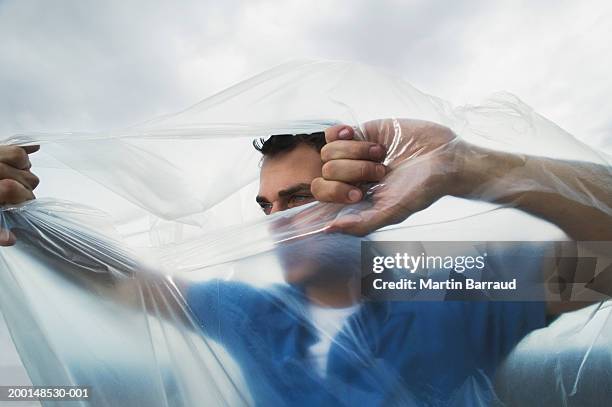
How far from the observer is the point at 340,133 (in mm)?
929

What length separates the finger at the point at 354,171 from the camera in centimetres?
90

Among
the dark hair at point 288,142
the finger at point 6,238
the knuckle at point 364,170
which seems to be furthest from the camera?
the dark hair at point 288,142

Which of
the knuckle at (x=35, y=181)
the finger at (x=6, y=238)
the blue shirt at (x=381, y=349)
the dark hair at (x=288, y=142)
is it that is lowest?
the blue shirt at (x=381, y=349)

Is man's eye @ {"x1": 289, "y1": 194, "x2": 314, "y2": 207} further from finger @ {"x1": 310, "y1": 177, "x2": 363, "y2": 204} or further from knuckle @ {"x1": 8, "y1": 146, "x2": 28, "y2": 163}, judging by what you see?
knuckle @ {"x1": 8, "y1": 146, "x2": 28, "y2": 163}

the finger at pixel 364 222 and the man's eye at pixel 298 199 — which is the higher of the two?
the man's eye at pixel 298 199

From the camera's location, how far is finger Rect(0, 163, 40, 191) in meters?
1.00

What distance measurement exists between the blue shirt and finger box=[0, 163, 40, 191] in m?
0.45

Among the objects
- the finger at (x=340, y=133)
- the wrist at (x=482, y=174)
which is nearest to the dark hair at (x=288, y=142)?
the finger at (x=340, y=133)

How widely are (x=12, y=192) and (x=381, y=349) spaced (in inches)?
27.9

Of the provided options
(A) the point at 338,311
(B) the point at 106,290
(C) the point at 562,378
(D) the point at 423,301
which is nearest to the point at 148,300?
(B) the point at 106,290

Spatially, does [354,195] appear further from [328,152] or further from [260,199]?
[260,199]

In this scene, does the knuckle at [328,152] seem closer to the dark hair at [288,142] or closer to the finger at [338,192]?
the finger at [338,192]

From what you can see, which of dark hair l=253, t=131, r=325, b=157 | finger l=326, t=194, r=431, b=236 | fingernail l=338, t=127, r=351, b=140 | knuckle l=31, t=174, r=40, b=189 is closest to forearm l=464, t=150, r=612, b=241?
finger l=326, t=194, r=431, b=236

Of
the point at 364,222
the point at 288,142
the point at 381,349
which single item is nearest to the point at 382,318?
the point at 381,349
